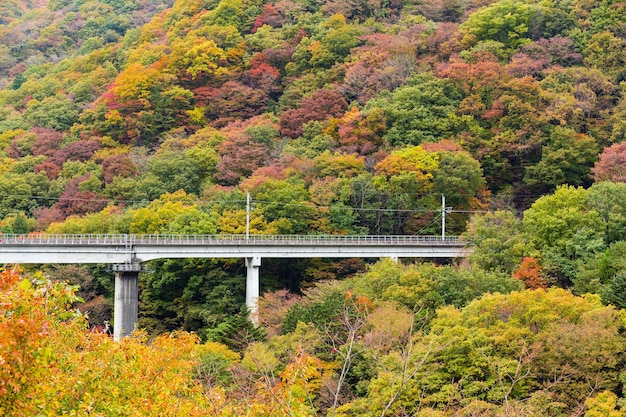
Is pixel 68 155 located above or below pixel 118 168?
above

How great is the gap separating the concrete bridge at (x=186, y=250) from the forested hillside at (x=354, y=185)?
4.23 ft

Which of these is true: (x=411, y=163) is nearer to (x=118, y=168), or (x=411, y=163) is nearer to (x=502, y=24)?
(x=502, y=24)

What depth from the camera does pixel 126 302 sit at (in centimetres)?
4631

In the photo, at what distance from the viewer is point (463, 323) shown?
31.9 meters

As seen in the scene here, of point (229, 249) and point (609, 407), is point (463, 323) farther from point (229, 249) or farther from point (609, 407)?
point (229, 249)

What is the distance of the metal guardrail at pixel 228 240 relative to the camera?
4691 cm

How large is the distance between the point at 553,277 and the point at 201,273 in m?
21.3

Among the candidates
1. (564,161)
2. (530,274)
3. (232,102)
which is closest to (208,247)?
(530,274)

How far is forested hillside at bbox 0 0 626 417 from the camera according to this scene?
94.9 ft

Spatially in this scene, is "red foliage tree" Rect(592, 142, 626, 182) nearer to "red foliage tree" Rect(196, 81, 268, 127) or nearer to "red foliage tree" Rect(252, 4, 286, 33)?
"red foliage tree" Rect(196, 81, 268, 127)

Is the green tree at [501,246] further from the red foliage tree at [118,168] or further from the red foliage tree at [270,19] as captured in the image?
the red foliage tree at [270,19]

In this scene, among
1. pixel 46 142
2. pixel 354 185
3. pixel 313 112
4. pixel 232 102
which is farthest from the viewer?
pixel 232 102

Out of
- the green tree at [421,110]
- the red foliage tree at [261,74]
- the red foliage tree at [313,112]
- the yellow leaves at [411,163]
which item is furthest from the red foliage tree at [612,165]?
the red foliage tree at [261,74]

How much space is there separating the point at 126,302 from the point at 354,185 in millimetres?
17574
